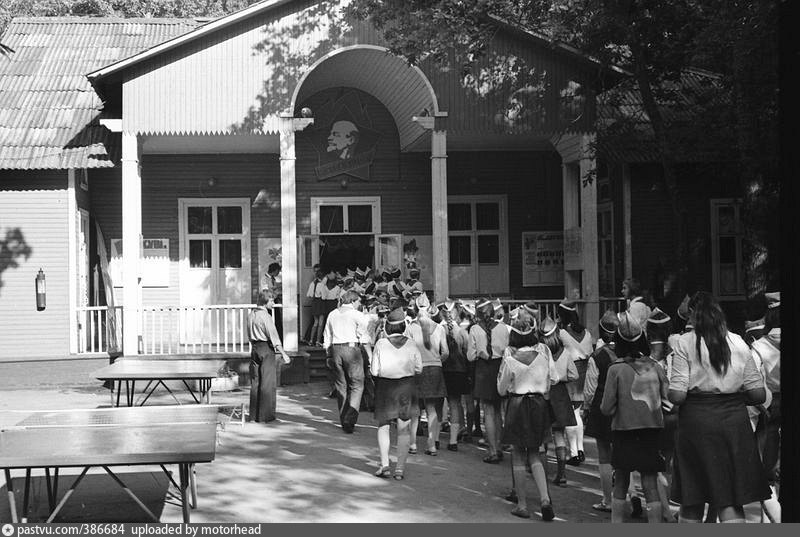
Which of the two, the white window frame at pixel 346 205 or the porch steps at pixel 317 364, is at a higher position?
the white window frame at pixel 346 205

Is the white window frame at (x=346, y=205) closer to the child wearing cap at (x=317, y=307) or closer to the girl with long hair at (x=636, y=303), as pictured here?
the child wearing cap at (x=317, y=307)

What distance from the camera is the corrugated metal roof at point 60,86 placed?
16531 millimetres

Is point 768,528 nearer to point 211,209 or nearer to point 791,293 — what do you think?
point 791,293

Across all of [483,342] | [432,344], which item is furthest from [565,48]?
[432,344]

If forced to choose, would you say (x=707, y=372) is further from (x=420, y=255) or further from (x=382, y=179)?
(x=382, y=179)

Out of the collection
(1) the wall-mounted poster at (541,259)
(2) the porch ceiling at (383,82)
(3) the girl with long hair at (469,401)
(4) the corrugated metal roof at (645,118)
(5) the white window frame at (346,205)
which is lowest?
(3) the girl with long hair at (469,401)

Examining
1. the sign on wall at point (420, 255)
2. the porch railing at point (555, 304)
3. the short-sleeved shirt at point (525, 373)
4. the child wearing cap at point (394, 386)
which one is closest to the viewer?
the short-sleeved shirt at point (525, 373)

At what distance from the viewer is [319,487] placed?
8.80 meters

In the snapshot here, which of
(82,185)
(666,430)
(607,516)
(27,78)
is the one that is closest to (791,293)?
(666,430)

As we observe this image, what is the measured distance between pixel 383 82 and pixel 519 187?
13.2ft

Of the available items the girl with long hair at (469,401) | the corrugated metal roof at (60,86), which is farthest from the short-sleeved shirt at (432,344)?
the corrugated metal roof at (60,86)

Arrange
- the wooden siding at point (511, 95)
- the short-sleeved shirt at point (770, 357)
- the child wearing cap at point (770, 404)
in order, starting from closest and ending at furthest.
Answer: the child wearing cap at point (770, 404), the short-sleeved shirt at point (770, 357), the wooden siding at point (511, 95)

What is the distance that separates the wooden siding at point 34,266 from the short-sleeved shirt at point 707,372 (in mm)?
13197

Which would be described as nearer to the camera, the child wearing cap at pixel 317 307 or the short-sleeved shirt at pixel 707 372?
the short-sleeved shirt at pixel 707 372
